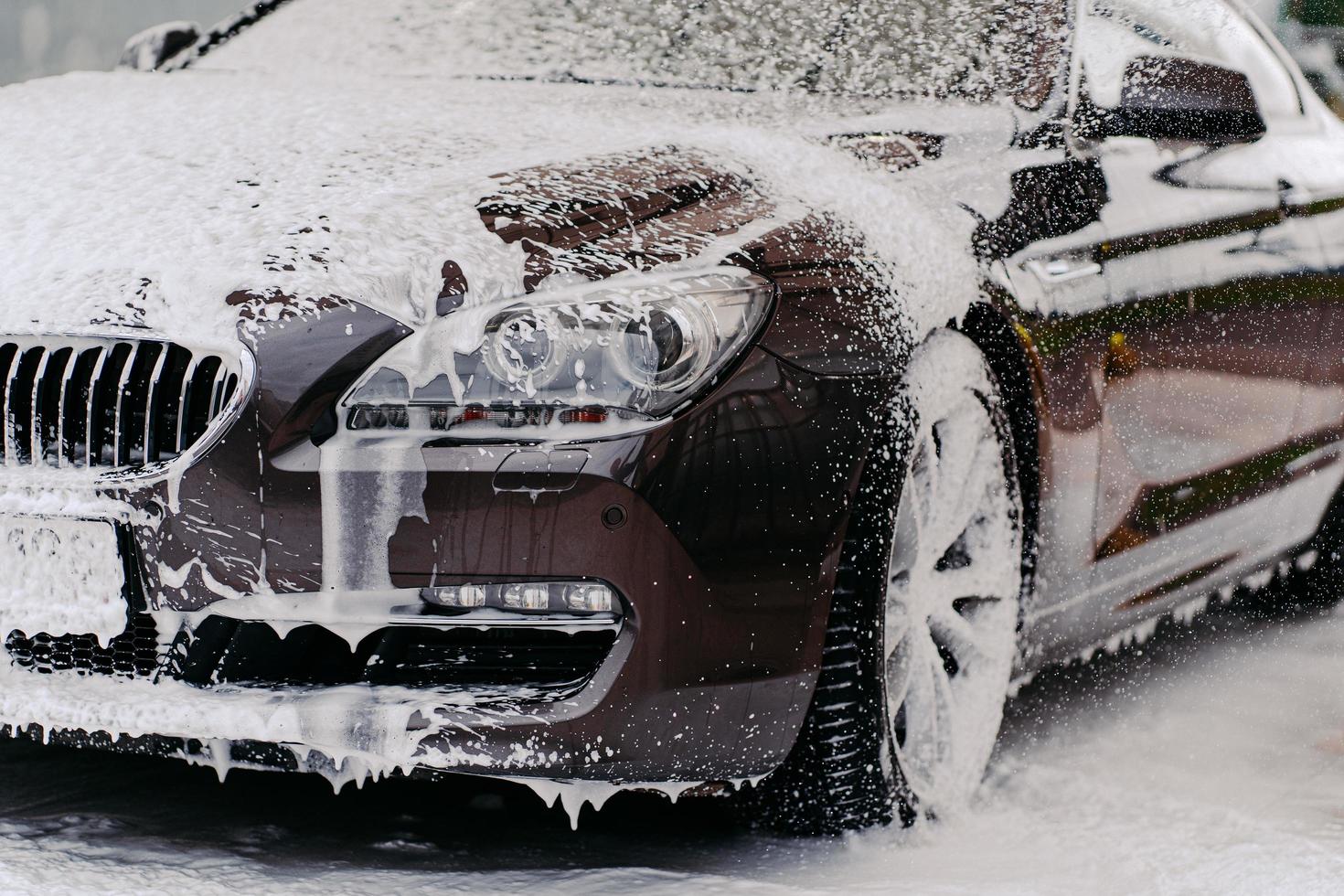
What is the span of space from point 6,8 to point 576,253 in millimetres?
6935

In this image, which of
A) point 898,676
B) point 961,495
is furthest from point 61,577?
point 961,495

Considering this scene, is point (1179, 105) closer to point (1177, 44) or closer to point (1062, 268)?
point (1177, 44)

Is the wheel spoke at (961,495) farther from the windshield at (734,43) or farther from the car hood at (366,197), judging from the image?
Answer: the windshield at (734,43)

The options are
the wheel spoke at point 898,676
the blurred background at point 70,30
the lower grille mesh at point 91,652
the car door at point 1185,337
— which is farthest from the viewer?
the blurred background at point 70,30

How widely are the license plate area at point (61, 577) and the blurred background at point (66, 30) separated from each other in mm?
6145

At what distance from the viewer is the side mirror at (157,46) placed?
13.5 ft

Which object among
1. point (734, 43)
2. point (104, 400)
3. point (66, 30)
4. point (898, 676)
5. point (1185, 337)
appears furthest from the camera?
point (66, 30)

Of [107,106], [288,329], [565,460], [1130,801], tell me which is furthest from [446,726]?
[107,106]

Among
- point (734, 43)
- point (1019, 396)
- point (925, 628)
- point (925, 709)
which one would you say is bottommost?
point (925, 709)

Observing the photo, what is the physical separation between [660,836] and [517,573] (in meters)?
0.65

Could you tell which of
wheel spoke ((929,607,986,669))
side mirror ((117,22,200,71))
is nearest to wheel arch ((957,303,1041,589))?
wheel spoke ((929,607,986,669))

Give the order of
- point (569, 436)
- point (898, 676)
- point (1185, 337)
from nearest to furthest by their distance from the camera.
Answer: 1. point (569, 436)
2. point (898, 676)
3. point (1185, 337)

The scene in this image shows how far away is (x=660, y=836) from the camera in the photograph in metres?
2.51

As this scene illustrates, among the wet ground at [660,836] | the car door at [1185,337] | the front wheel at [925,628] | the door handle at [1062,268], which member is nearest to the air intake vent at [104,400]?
the wet ground at [660,836]
